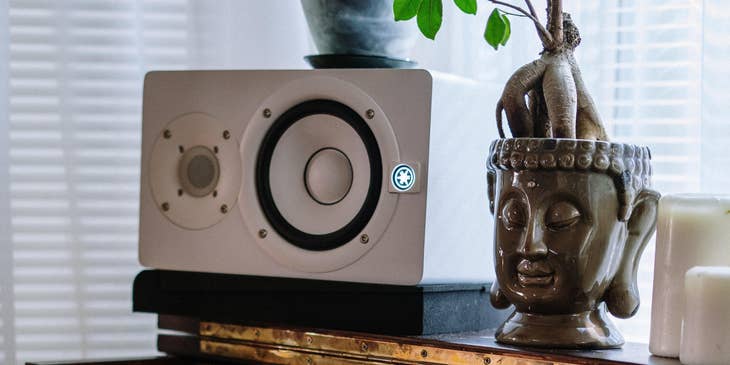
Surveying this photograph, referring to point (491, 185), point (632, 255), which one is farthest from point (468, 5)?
point (632, 255)

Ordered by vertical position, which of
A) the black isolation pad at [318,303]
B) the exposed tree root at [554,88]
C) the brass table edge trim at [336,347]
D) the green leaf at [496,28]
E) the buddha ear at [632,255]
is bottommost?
the brass table edge trim at [336,347]

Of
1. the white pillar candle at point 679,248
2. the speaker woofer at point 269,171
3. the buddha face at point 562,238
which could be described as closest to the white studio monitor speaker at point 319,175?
the speaker woofer at point 269,171

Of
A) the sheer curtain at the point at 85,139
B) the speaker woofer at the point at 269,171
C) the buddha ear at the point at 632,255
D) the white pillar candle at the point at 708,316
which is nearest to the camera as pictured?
the white pillar candle at the point at 708,316

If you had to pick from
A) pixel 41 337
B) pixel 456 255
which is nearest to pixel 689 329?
pixel 456 255

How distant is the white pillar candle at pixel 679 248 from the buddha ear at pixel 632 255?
0.08 feet

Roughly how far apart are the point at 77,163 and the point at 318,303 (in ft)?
1.75

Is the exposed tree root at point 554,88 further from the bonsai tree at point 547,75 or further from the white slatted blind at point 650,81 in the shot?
the white slatted blind at point 650,81

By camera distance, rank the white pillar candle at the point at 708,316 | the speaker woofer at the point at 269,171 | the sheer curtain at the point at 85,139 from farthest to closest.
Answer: the sheer curtain at the point at 85,139 → the speaker woofer at the point at 269,171 → the white pillar candle at the point at 708,316

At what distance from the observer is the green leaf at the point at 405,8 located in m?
1.00

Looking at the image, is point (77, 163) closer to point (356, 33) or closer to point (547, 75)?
point (356, 33)

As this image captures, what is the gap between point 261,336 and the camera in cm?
113

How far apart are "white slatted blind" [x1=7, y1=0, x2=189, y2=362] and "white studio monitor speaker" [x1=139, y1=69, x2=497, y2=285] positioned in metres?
0.29

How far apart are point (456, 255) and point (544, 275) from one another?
5.6 inches

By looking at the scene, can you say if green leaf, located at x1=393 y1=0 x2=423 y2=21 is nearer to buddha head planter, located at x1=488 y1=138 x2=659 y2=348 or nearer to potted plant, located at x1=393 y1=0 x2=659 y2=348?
potted plant, located at x1=393 y1=0 x2=659 y2=348
